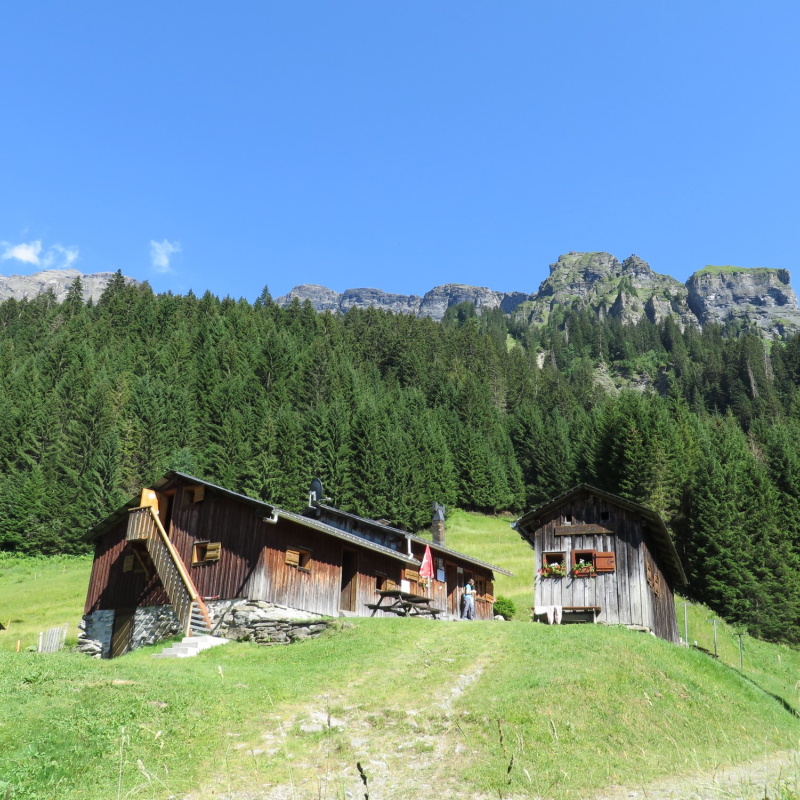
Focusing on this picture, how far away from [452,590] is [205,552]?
14228 millimetres

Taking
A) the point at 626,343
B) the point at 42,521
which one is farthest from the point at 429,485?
the point at 626,343

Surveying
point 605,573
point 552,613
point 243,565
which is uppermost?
point 605,573

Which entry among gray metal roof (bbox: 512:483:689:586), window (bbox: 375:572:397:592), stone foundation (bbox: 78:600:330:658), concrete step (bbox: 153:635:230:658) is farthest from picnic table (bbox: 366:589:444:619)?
concrete step (bbox: 153:635:230:658)

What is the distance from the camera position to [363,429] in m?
75.0

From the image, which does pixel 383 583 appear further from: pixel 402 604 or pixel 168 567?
pixel 168 567

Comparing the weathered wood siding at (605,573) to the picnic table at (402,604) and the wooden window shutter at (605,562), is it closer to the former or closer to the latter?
the wooden window shutter at (605,562)

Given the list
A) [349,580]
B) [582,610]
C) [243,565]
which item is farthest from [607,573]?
[243,565]

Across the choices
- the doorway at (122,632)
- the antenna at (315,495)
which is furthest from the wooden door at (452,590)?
the doorway at (122,632)

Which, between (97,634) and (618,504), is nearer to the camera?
(97,634)

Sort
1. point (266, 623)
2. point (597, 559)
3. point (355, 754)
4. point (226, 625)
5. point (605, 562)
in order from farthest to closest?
point (597, 559)
point (605, 562)
point (226, 625)
point (266, 623)
point (355, 754)

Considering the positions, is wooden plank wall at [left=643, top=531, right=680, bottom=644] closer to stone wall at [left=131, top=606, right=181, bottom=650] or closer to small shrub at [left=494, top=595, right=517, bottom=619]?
small shrub at [left=494, top=595, right=517, bottom=619]

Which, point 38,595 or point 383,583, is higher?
point 383,583

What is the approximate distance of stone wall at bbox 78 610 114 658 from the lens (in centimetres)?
2998

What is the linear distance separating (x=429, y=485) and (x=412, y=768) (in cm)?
5971
